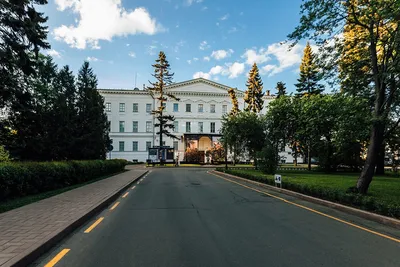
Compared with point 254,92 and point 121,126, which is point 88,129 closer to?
point 121,126

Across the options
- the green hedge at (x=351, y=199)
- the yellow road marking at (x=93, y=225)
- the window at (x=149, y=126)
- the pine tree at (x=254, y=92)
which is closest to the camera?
the yellow road marking at (x=93, y=225)

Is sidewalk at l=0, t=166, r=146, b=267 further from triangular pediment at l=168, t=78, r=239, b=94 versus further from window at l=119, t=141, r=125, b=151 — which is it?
triangular pediment at l=168, t=78, r=239, b=94

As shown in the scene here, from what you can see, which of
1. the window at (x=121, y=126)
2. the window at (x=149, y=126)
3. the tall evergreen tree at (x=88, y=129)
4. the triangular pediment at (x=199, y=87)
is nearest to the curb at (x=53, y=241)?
the tall evergreen tree at (x=88, y=129)

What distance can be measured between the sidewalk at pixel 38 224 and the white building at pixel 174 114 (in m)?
48.2

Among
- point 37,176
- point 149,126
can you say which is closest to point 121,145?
point 149,126

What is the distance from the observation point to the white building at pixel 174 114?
2269 inches

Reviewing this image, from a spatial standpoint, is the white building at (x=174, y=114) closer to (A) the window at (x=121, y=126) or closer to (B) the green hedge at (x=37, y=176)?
(A) the window at (x=121, y=126)

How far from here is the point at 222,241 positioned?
201 inches

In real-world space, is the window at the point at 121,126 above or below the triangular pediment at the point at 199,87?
below

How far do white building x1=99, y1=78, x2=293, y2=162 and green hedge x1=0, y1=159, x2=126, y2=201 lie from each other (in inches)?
1615

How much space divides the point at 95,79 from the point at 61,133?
13349mm

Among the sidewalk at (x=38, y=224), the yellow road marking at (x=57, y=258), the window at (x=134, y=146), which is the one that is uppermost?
the window at (x=134, y=146)

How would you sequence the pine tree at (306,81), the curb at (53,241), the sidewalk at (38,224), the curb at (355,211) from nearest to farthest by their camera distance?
1. the curb at (53,241)
2. the sidewalk at (38,224)
3. the curb at (355,211)
4. the pine tree at (306,81)

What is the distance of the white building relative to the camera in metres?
57.6
